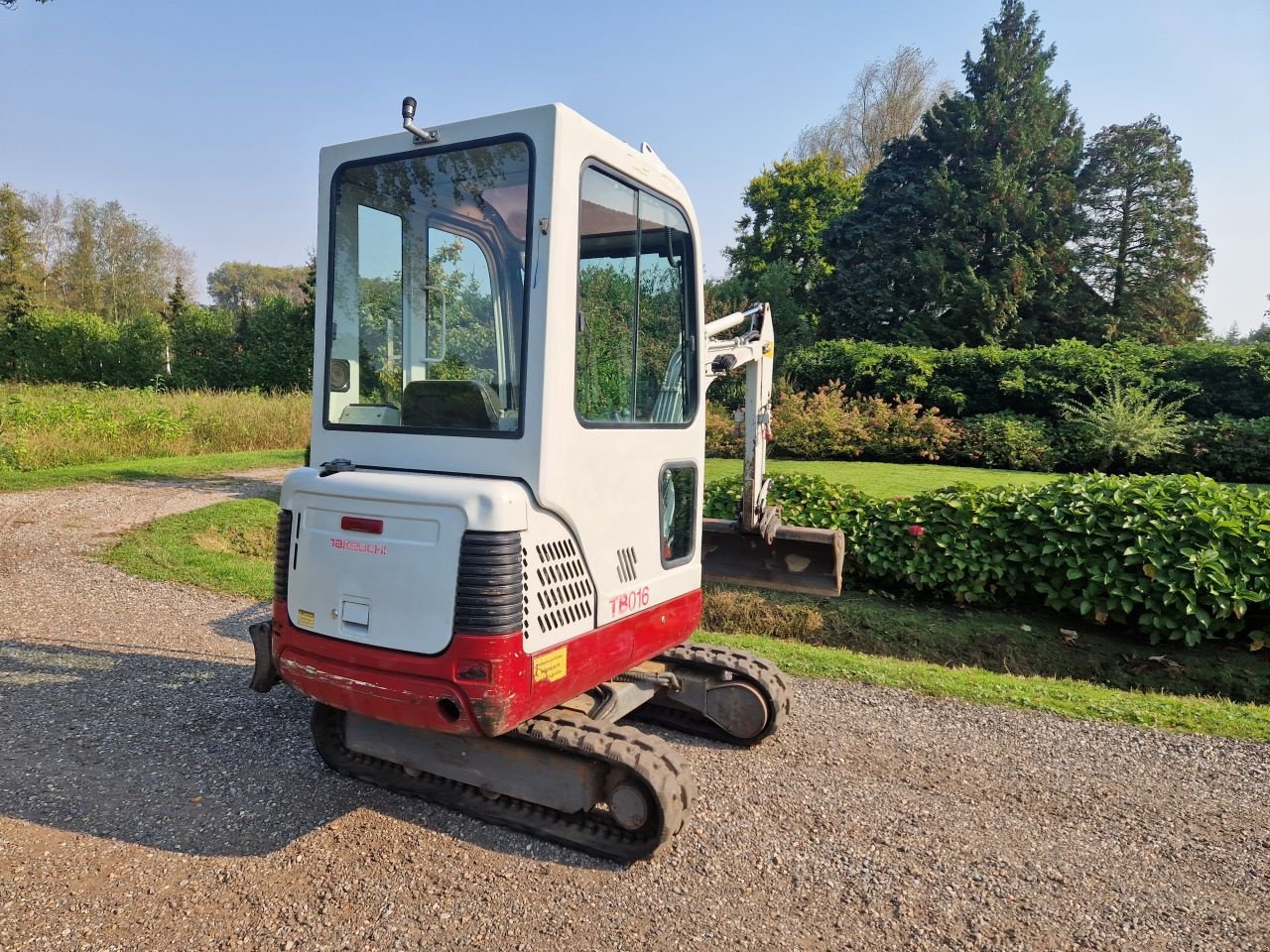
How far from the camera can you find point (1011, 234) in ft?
Result: 89.0

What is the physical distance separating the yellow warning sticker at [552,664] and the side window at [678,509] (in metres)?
0.84

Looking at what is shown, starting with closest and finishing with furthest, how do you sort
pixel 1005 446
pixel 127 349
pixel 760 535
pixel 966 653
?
pixel 760 535, pixel 966 653, pixel 1005 446, pixel 127 349

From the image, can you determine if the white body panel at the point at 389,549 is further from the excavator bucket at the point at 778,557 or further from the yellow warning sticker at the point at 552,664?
the excavator bucket at the point at 778,557

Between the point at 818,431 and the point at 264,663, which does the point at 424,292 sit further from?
the point at 818,431

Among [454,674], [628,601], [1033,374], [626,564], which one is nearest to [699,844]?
[628,601]

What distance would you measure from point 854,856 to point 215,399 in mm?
21151

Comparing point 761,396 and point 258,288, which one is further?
point 258,288

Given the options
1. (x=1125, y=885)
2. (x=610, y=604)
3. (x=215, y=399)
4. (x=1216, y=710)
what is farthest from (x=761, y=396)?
(x=215, y=399)

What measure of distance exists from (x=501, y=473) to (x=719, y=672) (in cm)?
192

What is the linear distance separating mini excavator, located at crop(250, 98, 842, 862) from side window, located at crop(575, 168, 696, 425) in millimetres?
11

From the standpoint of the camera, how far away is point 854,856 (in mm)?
3250

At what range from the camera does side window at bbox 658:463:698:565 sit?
146 inches

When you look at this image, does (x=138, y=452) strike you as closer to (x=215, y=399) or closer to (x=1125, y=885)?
(x=215, y=399)

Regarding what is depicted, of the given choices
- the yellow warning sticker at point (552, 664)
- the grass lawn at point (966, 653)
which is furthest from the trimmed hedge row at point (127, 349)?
the yellow warning sticker at point (552, 664)
